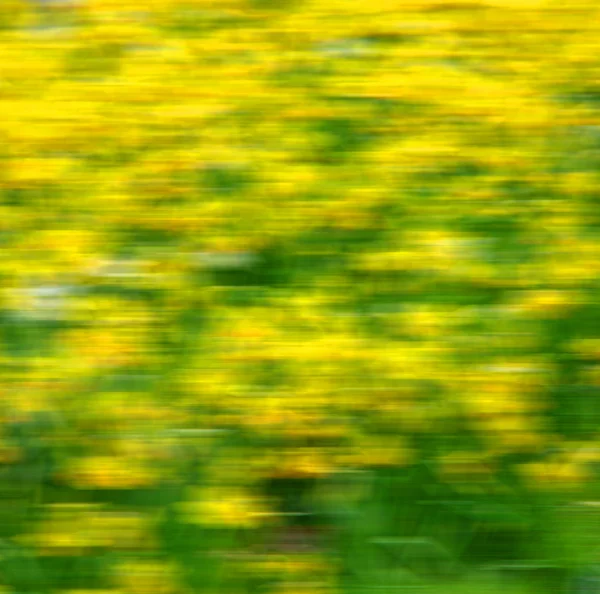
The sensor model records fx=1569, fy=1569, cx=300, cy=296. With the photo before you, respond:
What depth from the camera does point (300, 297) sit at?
324 centimetres

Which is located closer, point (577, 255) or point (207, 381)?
point (207, 381)

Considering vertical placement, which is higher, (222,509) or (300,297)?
(300,297)

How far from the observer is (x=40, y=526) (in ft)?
9.13

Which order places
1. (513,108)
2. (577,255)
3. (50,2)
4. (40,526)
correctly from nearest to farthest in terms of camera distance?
1. (40,526)
2. (577,255)
3. (513,108)
4. (50,2)

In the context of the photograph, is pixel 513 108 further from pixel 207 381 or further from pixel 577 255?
pixel 207 381

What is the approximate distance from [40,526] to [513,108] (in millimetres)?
1601

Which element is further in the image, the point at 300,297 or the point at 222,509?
the point at 300,297

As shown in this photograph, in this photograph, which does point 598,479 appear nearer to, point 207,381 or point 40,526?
point 207,381

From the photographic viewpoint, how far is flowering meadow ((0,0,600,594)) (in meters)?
Answer: 2.77

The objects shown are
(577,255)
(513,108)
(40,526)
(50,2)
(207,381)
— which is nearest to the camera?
(40,526)

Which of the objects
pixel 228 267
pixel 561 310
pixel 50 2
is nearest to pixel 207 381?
pixel 228 267

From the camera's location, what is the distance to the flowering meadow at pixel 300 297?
9.08ft

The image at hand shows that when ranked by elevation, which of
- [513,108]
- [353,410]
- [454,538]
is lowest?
[454,538]

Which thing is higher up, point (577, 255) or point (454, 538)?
point (577, 255)
